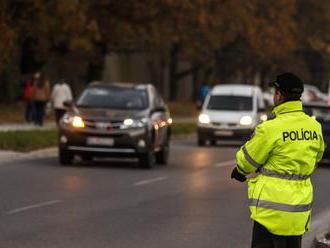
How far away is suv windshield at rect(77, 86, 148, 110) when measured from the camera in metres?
23.2

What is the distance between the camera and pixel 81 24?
40188mm

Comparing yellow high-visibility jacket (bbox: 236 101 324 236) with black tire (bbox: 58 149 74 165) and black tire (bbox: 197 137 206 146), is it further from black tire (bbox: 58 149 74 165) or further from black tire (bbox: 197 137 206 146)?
black tire (bbox: 197 137 206 146)

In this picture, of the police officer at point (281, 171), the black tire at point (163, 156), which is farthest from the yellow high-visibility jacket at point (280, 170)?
the black tire at point (163, 156)

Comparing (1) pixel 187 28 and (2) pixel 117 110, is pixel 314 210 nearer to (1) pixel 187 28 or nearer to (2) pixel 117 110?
(2) pixel 117 110

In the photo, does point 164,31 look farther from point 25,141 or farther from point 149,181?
point 149,181

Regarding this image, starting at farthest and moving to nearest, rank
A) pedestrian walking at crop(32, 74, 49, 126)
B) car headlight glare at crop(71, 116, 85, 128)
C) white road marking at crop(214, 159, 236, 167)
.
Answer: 1. pedestrian walking at crop(32, 74, 49, 126)
2. white road marking at crop(214, 159, 236, 167)
3. car headlight glare at crop(71, 116, 85, 128)

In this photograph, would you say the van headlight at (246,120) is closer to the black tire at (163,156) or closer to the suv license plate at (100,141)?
the black tire at (163,156)

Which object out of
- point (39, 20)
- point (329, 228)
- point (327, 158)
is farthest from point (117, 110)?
point (39, 20)

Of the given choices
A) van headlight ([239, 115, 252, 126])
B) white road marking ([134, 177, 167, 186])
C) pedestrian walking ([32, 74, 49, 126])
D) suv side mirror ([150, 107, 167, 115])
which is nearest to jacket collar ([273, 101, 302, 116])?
white road marking ([134, 177, 167, 186])

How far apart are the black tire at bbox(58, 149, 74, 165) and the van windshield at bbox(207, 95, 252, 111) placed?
458 inches

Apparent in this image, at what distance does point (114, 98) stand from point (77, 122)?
1.24m

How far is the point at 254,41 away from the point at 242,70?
10.9 metres

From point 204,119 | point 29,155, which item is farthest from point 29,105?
point 29,155

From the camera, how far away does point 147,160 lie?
22.5 m
